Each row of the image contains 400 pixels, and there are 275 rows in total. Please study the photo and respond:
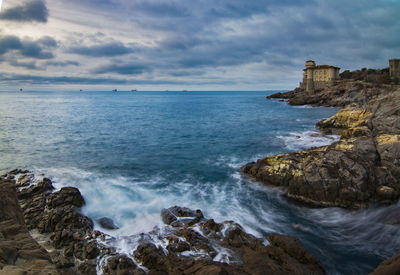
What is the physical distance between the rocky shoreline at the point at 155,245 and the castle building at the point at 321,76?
97.3 m

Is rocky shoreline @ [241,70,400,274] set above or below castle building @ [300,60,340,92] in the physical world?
below

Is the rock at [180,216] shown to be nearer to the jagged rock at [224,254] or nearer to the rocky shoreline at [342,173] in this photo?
the jagged rock at [224,254]

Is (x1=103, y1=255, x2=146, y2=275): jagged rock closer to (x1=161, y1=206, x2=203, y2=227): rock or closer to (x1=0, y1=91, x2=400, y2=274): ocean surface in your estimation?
(x1=0, y1=91, x2=400, y2=274): ocean surface

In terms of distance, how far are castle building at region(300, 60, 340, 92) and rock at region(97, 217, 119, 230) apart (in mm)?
98857

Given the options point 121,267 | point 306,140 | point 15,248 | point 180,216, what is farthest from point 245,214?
point 306,140

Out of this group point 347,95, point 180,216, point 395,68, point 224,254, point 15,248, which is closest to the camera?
point 15,248

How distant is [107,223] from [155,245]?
11.8 feet

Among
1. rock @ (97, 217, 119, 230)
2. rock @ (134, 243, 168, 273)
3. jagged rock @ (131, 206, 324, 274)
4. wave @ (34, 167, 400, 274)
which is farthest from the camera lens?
rock @ (97, 217, 119, 230)

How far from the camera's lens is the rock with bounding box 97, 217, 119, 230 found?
37.2ft

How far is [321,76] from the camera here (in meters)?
95.1

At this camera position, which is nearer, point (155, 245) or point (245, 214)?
point (155, 245)

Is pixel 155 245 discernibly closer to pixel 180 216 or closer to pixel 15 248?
pixel 180 216

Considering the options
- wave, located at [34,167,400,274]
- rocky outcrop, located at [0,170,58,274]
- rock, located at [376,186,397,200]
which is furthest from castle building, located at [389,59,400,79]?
rocky outcrop, located at [0,170,58,274]

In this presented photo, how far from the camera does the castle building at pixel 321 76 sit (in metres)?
91.8
